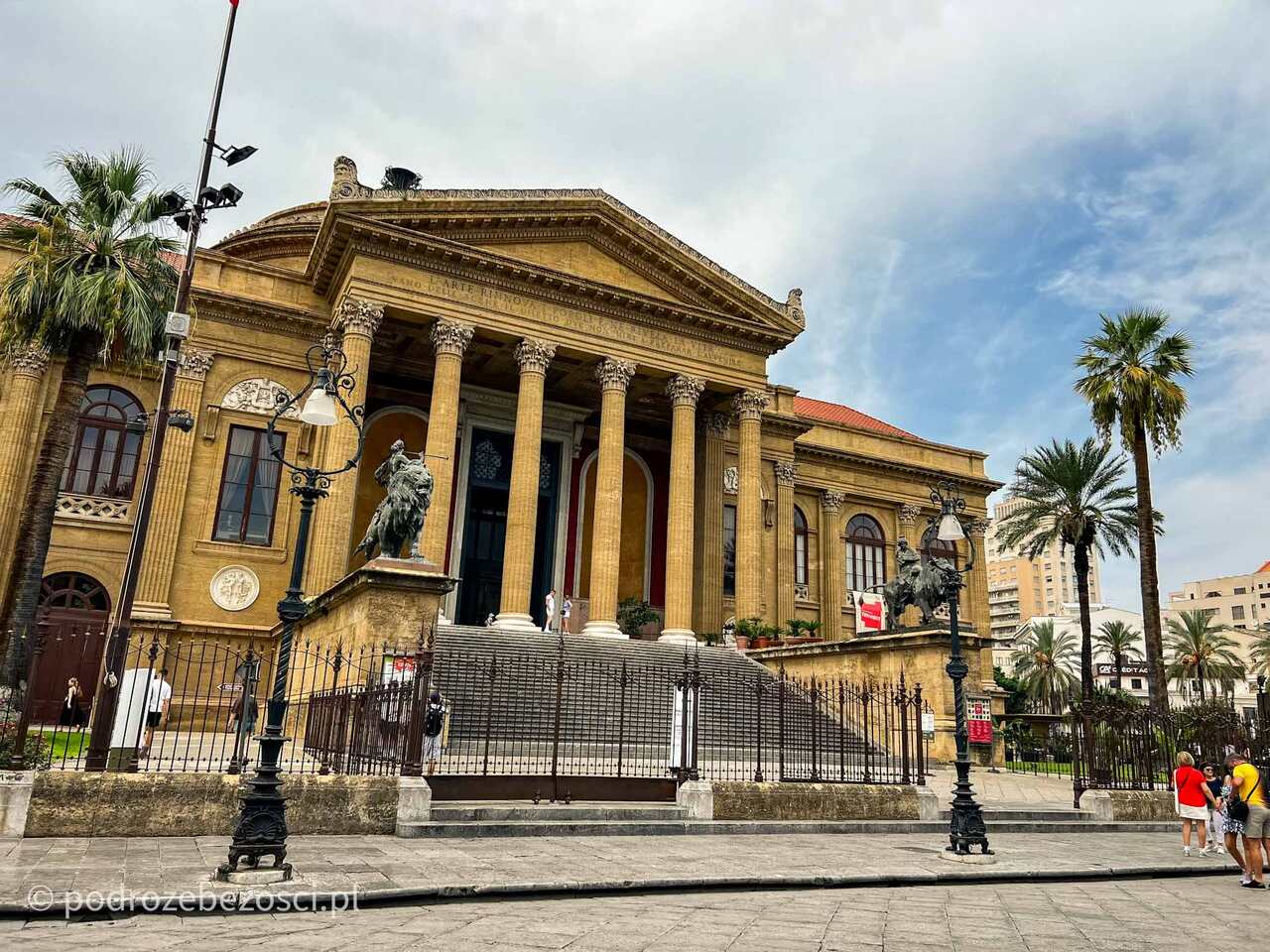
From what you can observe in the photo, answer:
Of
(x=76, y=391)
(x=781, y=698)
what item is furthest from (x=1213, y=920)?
(x=76, y=391)

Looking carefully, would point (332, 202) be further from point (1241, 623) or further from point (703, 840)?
point (1241, 623)

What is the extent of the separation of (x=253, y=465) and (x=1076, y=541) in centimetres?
2723

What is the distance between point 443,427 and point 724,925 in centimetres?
1803

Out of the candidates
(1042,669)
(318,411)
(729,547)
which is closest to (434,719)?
(318,411)

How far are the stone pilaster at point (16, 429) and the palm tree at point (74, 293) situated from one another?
5.59 metres

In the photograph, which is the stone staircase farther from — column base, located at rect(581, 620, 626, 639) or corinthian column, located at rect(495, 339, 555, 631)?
corinthian column, located at rect(495, 339, 555, 631)

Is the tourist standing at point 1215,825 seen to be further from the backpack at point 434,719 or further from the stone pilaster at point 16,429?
the stone pilaster at point 16,429

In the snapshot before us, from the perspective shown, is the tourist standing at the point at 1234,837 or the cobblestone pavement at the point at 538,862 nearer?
the cobblestone pavement at the point at 538,862

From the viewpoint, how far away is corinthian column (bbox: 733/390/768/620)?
87.1 feet

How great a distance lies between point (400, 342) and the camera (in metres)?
26.9

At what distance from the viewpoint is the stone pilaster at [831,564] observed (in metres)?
Answer: 34.7

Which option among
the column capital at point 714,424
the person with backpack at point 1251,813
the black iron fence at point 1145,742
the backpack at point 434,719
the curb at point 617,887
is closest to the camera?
the curb at point 617,887

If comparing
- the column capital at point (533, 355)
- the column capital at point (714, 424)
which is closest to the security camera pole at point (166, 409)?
the column capital at point (533, 355)

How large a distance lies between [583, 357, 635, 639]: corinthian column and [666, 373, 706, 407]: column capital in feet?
4.52
